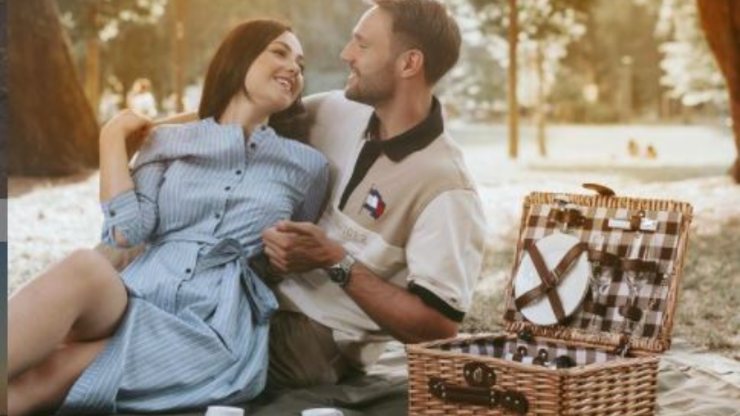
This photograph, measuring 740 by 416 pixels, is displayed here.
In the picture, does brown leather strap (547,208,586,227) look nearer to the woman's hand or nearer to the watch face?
the watch face

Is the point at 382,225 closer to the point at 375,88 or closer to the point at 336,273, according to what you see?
the point at 336,273

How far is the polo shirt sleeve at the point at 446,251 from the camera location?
2.45 meters

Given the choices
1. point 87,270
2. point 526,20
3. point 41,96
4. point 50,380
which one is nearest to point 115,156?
point 87,270

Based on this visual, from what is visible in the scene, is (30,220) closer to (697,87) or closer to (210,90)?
(210,90)

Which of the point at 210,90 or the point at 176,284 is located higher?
the point at 210,90

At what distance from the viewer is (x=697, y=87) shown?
17.7 m

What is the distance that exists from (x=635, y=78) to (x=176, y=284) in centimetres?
2638

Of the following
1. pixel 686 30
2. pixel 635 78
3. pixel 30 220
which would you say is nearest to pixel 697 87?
pixel 686 30

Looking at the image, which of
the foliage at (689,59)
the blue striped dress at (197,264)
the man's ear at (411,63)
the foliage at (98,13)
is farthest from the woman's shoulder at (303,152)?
the foliage at (689,59)

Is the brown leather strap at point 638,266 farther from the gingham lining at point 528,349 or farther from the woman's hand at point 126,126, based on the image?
the woman's hand at point 126,126

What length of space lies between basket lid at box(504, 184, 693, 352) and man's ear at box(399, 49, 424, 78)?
1.22ft

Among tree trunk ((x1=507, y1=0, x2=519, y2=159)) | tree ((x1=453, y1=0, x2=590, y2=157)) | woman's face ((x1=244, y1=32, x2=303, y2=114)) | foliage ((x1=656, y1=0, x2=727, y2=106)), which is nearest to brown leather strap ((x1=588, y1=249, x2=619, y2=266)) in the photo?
woman's face ((x1=244, y1=32, x2=303, y2=114))

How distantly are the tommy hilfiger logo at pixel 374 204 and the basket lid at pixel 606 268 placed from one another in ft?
1.02

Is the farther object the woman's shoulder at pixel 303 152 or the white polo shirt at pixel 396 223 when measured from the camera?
the woman's shoulder at pixel 303 152
